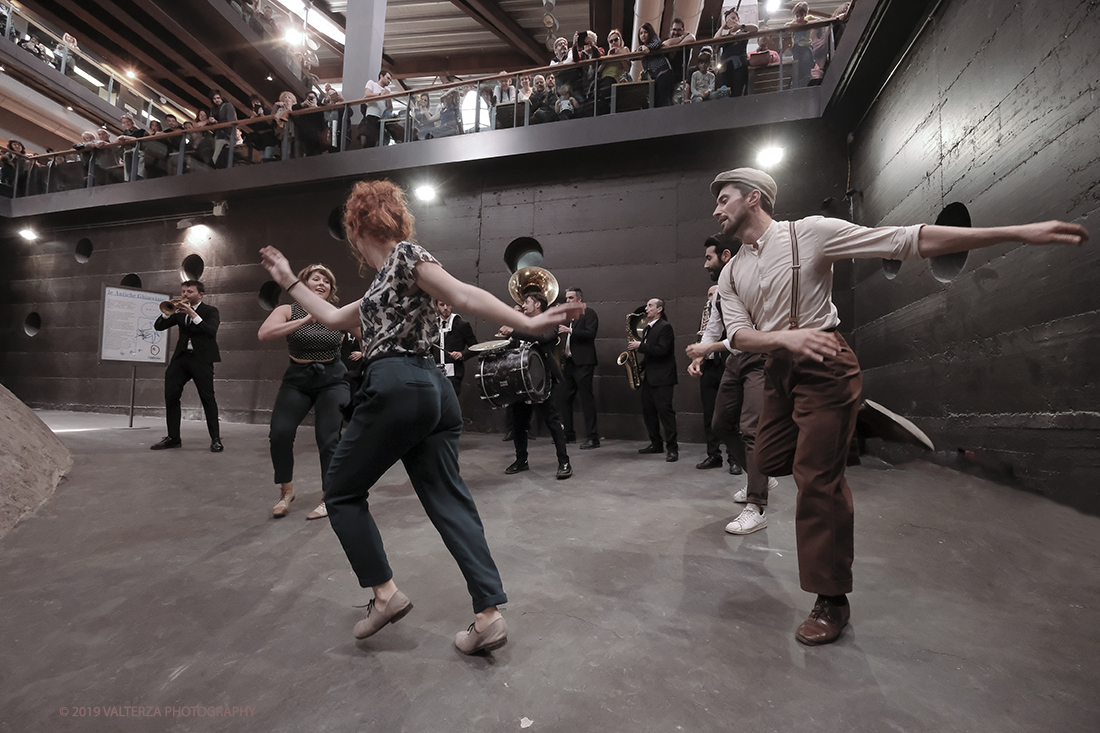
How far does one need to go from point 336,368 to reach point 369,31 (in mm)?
8608

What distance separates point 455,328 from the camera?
6.46 metres

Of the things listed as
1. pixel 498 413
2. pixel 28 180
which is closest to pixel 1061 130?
pixel 498 413

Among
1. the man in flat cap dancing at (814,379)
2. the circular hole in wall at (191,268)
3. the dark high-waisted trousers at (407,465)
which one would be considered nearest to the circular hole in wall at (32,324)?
the circular hole in wall at (191,268)

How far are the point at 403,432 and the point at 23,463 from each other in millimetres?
3858

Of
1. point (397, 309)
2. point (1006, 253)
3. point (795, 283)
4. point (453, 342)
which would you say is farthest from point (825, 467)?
point (453, 342)

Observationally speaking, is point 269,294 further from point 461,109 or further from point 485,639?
point 485,639

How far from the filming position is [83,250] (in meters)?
10.7

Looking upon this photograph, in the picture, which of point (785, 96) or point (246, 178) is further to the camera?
point (246, 178)

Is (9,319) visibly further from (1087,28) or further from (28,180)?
(1087,28)

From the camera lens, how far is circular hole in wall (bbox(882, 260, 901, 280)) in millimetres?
5008

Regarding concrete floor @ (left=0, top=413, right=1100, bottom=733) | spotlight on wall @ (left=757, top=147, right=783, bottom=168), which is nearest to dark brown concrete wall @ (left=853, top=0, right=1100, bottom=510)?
concrete floor @ (left=0, top=413, right=1100, bottom=733)

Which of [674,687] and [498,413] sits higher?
[498,413]

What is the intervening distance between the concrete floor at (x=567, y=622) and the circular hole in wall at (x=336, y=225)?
5952 mm

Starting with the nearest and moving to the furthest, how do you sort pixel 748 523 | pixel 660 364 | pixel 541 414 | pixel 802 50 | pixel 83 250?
1. pixel 748 523
2. pixel 541 414
3. pixel 660 364
4. pixel 802 50
5. pixel 83 250
